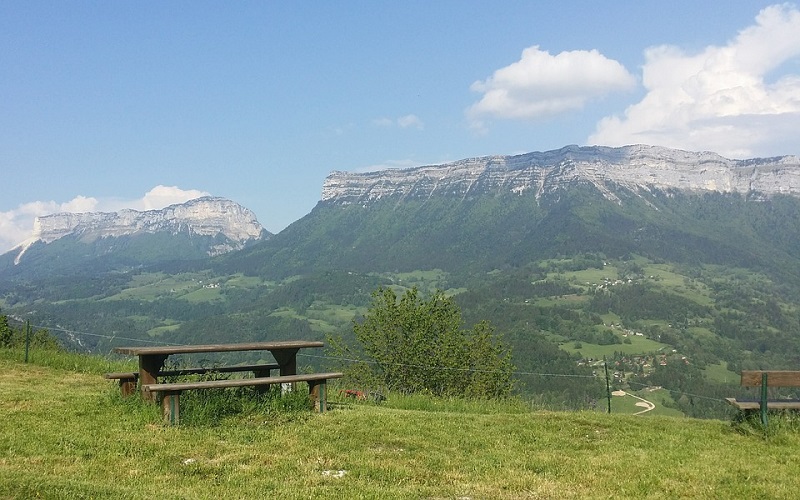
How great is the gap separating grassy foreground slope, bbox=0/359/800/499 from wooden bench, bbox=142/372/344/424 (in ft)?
1.09

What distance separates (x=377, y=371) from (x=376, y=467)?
26868mm

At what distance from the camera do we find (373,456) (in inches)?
359

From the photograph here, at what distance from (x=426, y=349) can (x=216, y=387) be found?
24.9 meters

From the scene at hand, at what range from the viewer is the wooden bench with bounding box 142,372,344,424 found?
1066 cm

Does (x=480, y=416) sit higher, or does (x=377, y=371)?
(x=480, y=416)

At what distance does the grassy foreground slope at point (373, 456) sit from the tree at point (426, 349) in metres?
20.8

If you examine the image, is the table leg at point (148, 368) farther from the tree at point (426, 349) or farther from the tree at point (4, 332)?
the tree at point (4, 332)

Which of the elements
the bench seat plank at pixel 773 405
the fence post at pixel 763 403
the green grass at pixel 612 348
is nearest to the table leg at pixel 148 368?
the bench seat plank at pixel 773 405

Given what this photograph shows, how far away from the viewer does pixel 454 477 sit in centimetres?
820

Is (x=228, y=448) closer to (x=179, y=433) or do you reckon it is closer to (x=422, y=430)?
(x=179, y=433)

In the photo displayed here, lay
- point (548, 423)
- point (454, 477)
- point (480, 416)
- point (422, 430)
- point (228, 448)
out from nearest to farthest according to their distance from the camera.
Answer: point (454, 477)
point (228, 448)
point (422, 430)
point (548, 423)
point (480, 416)

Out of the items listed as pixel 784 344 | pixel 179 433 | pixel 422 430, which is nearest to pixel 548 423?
pixel 422 430

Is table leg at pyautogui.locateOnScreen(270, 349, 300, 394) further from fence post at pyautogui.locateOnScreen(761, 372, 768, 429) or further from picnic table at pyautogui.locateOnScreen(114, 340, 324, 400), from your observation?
fence post at pyautogui.locateOnScreen(761, 372, 768, 429)

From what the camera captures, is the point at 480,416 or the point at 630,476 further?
the point at 480,416
